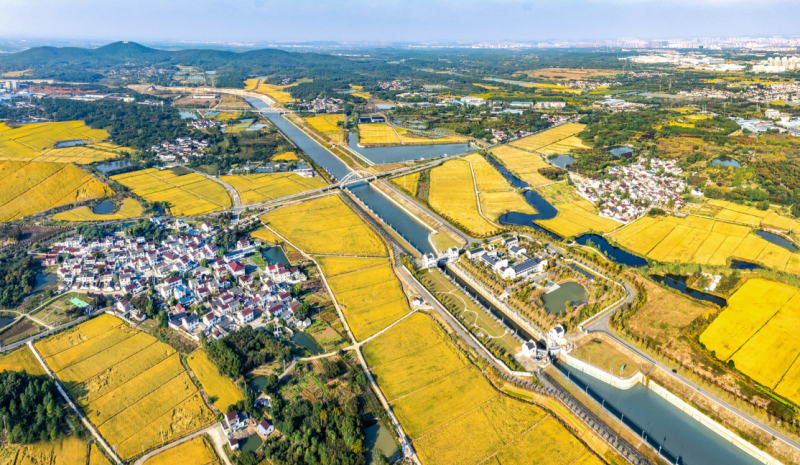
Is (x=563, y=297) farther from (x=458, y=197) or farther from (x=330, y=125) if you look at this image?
(x=330, y=125)

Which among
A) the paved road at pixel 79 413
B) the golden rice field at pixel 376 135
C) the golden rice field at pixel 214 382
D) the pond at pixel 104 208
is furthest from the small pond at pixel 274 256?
the golden rice field at pixel 376 135

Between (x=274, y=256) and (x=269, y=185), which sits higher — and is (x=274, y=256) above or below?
below

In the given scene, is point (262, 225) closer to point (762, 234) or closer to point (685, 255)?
point (685, 255)

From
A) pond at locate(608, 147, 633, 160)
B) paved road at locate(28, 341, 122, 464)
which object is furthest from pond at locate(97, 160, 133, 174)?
pond at locate(608, 147, 633, 160)

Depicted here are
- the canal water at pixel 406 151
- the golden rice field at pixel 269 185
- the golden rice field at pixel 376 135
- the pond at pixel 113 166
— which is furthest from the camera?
the golden rice field at pixel 376 135

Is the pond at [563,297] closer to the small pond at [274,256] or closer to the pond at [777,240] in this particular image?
the small pond at [274,256]

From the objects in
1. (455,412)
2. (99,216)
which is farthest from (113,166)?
(455,412)
